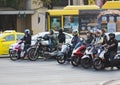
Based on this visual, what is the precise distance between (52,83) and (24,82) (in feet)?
3.16

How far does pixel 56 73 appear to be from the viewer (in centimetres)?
2027

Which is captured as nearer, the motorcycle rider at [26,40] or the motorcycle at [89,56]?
the motorcycle at [89,56]

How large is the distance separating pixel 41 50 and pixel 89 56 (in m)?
5.46

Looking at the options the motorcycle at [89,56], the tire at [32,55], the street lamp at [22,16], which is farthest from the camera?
the street lamp at [22,16]

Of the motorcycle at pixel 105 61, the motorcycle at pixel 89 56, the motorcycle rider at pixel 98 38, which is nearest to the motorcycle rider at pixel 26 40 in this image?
the motorcycle rider at pixel 98 38

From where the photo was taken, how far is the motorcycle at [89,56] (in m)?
Result: 22.2

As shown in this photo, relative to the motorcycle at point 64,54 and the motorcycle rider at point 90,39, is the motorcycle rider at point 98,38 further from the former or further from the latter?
the motorcycle at point 64,54

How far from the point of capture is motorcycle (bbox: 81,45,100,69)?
22.2 metres

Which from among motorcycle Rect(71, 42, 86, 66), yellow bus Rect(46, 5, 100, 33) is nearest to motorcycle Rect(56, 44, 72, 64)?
motorcycle Rect(71, 42, 86, 66)

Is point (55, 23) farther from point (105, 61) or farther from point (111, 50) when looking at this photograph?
point (105, 61)

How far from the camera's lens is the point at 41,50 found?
27234mm

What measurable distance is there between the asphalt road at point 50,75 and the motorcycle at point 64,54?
34 centimetres

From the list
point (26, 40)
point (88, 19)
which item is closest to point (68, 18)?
point (88, 19)

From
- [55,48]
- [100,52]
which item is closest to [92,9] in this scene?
[55,48]
